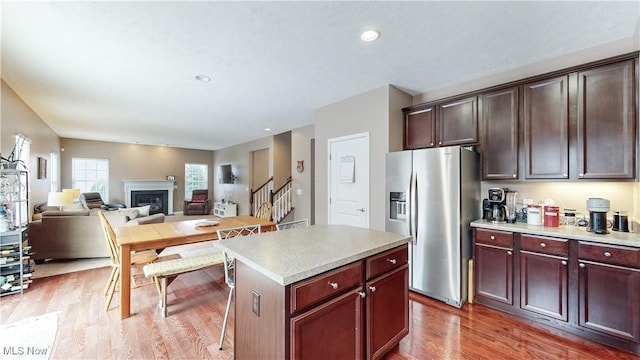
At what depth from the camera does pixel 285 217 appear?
6.64 m

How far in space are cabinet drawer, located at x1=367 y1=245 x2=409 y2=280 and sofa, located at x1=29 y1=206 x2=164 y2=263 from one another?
3935 mm

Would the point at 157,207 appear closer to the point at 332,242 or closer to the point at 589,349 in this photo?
the point at 332,242

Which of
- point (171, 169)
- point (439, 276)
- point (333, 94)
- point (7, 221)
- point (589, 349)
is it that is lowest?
point (589, 349)

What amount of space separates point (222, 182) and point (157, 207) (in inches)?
95.4

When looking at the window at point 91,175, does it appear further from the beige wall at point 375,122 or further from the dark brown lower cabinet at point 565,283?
the dark brown lower cabinet at point 565,283

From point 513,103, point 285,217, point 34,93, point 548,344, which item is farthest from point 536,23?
point 34,93

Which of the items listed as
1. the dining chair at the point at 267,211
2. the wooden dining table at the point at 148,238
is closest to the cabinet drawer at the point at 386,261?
the wooden dining table at the point at 148,238

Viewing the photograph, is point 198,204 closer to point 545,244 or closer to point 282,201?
point 282,201

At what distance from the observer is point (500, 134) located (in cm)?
282

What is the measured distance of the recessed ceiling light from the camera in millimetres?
2232

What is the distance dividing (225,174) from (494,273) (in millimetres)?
8608

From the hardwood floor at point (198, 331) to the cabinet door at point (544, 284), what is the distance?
180 millimetres

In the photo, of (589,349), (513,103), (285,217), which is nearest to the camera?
(589,349)

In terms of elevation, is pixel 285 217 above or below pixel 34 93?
below
